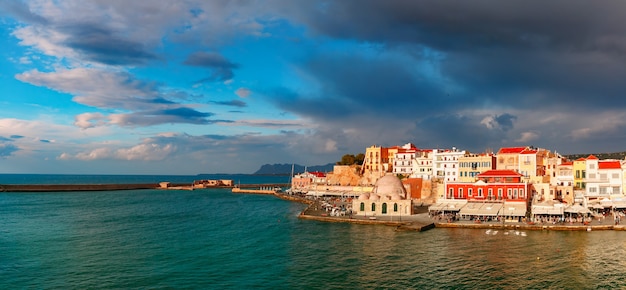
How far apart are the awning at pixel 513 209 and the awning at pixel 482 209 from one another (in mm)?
810

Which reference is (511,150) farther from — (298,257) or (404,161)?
(298,257)

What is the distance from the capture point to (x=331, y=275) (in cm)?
3862

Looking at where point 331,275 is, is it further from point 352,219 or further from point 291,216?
point 291,216

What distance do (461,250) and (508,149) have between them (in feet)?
162

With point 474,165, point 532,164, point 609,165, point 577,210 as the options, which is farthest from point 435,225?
point 609,165

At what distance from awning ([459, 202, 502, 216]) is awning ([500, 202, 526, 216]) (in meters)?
0.81

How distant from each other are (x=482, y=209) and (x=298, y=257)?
34010mm

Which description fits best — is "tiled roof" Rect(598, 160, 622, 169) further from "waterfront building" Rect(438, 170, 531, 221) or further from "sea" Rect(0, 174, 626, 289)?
"sea" Rect(0, 174, 626, 289)

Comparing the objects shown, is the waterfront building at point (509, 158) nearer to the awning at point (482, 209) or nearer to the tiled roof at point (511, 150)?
the tiled roof at point (511, 150)

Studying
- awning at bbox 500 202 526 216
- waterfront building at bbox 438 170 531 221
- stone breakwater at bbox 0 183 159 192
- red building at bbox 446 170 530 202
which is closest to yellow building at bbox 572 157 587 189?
waterfront building at bbox 438 170 531 221

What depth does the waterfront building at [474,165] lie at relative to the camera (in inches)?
3511

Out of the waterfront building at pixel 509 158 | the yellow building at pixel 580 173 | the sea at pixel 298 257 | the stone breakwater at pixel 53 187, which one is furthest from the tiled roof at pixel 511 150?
the stone breakwater at pixel 53 187

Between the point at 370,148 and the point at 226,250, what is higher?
the point at 370,148

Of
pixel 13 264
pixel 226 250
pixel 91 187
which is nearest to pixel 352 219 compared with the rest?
pixel 226 250
